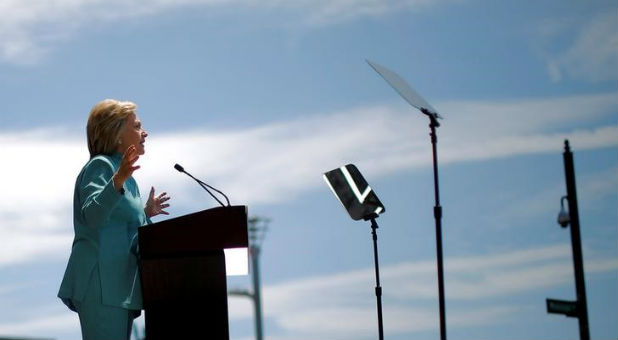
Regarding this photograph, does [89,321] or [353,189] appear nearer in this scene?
[89,321]

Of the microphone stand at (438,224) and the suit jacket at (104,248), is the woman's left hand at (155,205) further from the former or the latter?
the microphone stand at (438,224)

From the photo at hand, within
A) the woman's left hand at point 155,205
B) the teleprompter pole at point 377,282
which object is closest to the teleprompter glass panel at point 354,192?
the teleprompter pole at point 377,282

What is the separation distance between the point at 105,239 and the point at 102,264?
144mm

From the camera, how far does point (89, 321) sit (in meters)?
6.53

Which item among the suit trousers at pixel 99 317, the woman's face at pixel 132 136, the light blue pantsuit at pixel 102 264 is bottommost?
the suit trousers at pixel 99 317

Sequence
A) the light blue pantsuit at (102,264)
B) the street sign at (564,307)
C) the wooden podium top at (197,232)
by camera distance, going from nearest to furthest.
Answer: the wooden podium top at (197,232) → the light blue pantsuit at (102,264) → the street sign at (564,307)

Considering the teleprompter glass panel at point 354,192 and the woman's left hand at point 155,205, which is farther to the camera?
the teleprompter glass panel at point 354,192

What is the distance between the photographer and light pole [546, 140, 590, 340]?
1224 cm

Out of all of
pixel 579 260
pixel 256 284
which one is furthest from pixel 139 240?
pixel 256 284

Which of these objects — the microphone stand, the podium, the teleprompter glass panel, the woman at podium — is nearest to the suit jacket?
the woman at podium

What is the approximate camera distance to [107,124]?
670cm

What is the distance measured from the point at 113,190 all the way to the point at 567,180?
7.74 m

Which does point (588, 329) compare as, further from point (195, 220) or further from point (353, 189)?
point (195, 220)

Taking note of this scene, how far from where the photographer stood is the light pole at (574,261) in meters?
12.2
